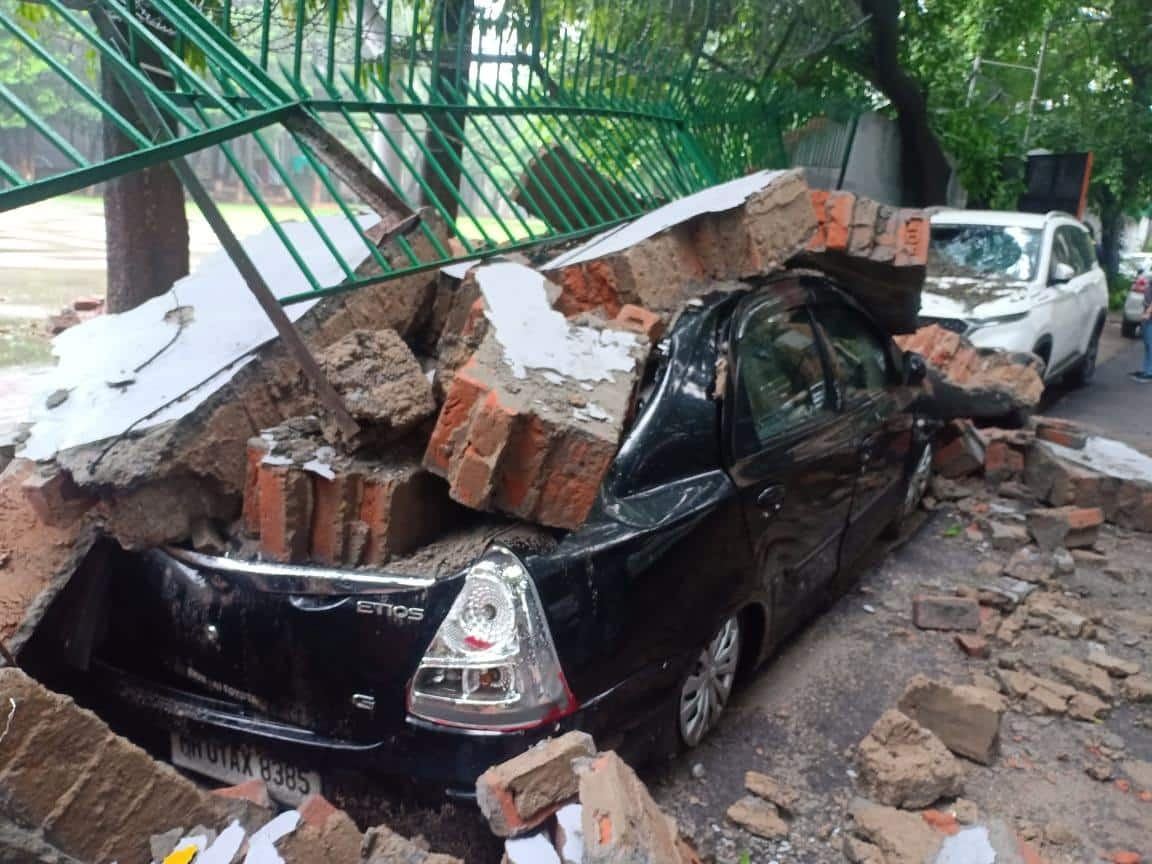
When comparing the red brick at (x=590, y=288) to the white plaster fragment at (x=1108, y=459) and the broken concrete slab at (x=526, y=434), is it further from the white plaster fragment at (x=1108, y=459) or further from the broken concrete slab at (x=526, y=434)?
Answer: the white plaster fragment at (x=1108, y=459)

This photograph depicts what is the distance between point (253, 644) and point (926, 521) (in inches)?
170

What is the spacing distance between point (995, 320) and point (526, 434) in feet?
21.4

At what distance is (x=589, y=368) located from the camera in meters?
2.68

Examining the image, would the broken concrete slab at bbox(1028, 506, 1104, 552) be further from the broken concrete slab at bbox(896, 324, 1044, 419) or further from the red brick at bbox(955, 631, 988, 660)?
the red brick at bbox(955, 631, 988, 660)

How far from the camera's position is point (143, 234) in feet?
20.0

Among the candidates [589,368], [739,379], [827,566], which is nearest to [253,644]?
[589,368]

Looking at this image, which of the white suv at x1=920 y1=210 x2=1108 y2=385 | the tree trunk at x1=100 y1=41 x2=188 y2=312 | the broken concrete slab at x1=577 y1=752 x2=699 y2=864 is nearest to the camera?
the broken concrete slab at x1=577 y1=752 x2=699 y2=864

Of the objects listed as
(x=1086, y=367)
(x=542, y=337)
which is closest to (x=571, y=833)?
(x=542, y=337)

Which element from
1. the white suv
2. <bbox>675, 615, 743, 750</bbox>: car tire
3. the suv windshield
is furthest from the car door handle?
the suv windshield

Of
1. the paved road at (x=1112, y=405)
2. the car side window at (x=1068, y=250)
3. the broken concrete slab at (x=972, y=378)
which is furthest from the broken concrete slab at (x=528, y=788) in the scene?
the car side window at (x=1068, y=250)

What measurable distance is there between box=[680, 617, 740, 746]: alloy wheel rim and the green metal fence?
1.59 meters

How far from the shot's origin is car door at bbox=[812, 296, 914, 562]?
4.11 m

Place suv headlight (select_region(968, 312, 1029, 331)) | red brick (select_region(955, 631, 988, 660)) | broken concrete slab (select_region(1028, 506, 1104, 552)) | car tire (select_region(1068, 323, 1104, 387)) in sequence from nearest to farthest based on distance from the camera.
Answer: red brick (select_region(955, 631, 988, 660))
broken concrete slab (select_region(1028, 506, 1104, 552))
suv headlight (select_region(968, 312, 1029, 331))
car tire (select_region(1068, 323, 1104, 387))

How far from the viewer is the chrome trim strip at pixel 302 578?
7.65 ft
